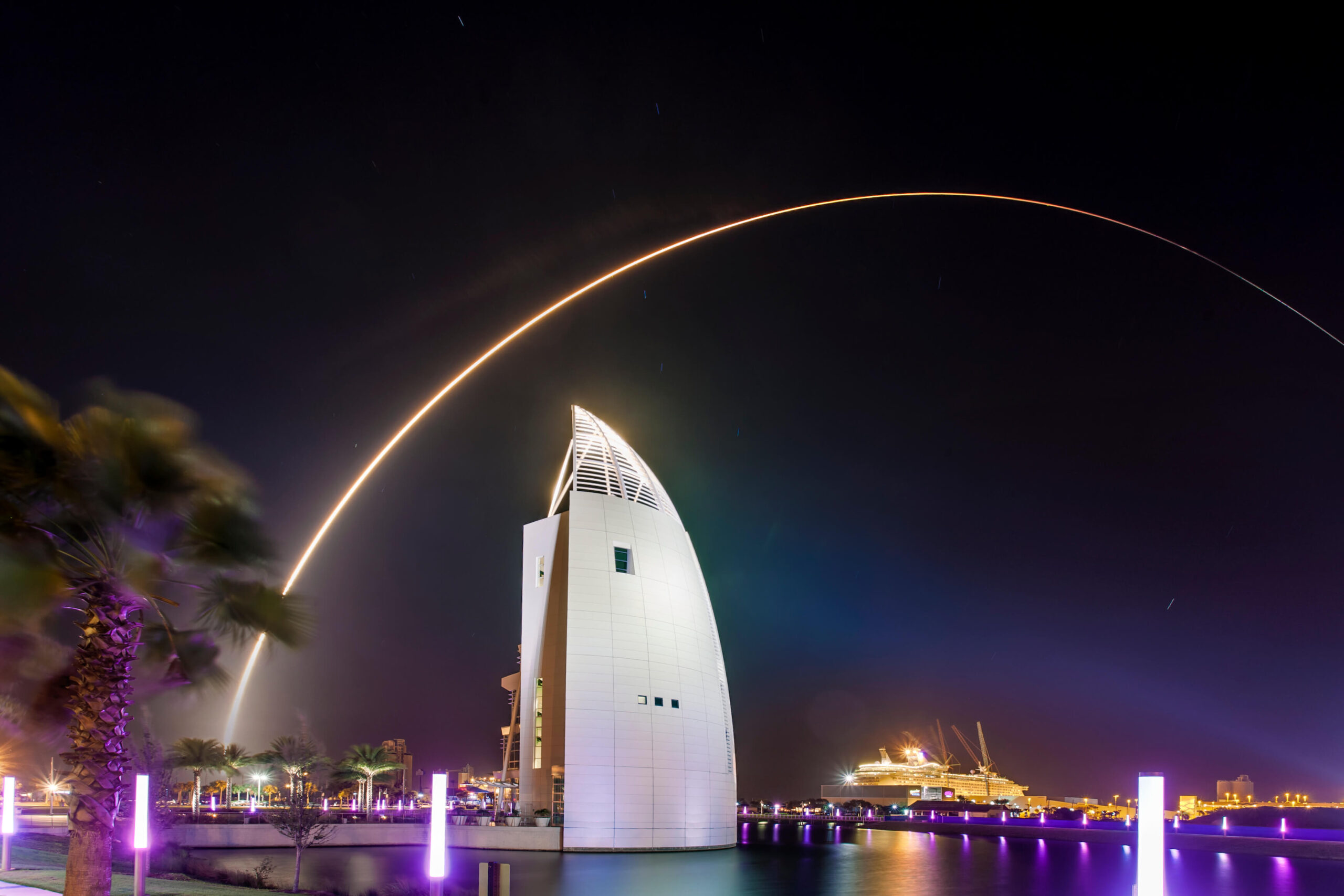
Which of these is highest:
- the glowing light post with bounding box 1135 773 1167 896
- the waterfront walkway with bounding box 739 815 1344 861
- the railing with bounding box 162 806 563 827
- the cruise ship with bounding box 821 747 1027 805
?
the glowing light post with bounding box 1135 773 1167 896

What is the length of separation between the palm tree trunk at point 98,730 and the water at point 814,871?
327 inches

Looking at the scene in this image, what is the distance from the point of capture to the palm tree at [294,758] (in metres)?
30.3

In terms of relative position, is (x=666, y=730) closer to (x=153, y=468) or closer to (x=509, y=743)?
(x=509, y=743)

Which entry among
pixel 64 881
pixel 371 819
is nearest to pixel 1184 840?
pixel 371 819

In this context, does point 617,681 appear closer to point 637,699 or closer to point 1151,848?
point 637,699

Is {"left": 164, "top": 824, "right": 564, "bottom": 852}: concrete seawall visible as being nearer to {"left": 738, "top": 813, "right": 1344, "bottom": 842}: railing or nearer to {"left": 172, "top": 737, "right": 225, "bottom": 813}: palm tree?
{"left": 172, "top": 737, "right": 225, "bottom": 813}: palm tree

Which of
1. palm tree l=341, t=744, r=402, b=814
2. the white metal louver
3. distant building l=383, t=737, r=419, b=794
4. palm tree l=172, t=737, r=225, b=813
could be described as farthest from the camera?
distant building l=383, t=737, r=419, b=794

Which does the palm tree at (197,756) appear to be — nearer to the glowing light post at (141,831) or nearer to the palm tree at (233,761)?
the palm tree at (233,761)

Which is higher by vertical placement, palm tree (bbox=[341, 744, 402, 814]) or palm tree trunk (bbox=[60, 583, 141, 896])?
palm tree trunk (bbox=[60, 583, 141, 896])

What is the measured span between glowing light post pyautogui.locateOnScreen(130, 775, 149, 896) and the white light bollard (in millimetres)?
7059

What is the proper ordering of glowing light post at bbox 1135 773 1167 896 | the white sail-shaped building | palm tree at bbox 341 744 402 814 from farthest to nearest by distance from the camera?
palm tree at bbox 341 744 402 814 → the white sail-shaped building → glowing light post at bbox 1135 773 1167 896

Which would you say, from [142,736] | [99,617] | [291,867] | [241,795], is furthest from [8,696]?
[241,795]

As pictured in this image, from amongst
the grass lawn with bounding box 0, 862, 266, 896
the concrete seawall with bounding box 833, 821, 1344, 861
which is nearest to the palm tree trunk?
the grass lawn with bounding box 0, 862, 266, 896

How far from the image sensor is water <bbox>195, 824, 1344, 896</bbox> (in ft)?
72.0
